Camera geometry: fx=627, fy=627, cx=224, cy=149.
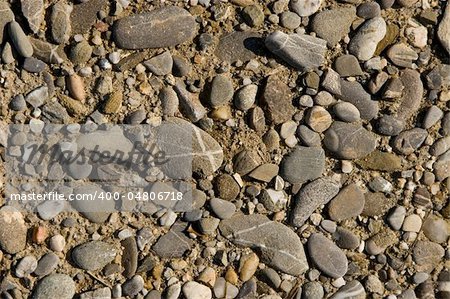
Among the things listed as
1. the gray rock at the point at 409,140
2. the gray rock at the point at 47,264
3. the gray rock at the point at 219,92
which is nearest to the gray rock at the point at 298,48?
the gray rock at the point at 219,92

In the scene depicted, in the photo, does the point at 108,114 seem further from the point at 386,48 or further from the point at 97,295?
the point at 386,48

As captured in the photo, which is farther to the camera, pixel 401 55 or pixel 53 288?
pixel 401 55

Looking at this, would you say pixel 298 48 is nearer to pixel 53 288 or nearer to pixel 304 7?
pixel 304 7

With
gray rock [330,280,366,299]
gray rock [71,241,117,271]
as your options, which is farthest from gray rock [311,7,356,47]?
gray rock [71,241,117,271]

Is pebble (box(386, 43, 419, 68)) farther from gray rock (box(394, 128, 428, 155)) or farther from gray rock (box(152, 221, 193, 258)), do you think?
gray rock (box(152, 221, 193, 258))

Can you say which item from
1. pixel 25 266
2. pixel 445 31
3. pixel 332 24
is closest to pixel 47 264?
pixel 25 266

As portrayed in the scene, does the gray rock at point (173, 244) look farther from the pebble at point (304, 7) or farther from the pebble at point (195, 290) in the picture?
the pebble at point (304, 7)
